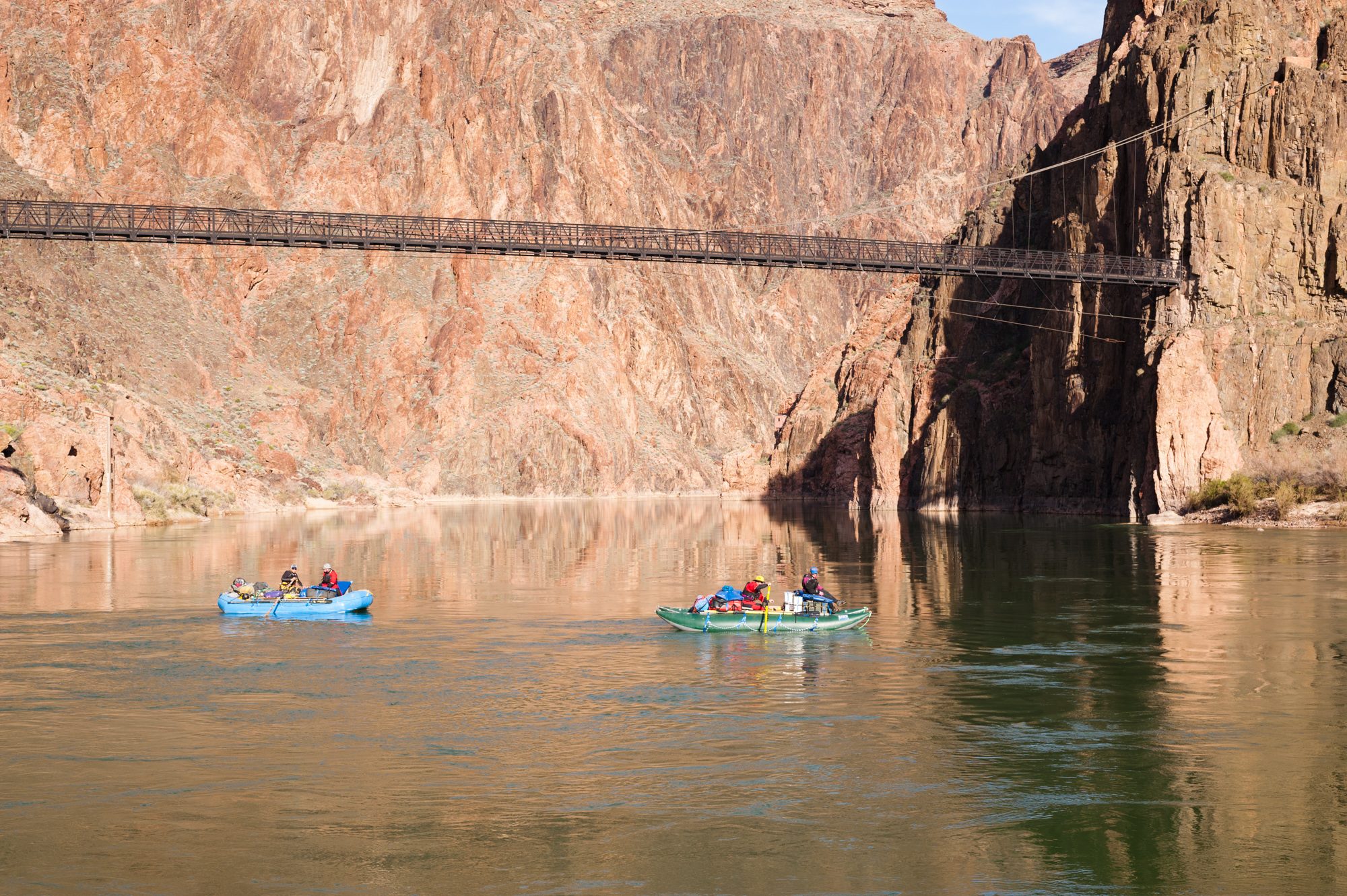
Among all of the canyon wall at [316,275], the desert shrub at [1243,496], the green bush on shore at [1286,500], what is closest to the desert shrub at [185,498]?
the canyon wall at [316,275]

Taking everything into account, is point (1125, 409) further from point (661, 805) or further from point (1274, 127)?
point (661, 805)

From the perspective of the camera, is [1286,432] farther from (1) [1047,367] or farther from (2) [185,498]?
(2) [185,498]

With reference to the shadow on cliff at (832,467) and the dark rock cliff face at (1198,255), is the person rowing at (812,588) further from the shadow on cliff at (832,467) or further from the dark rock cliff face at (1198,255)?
the shadow on cliff at (832,467)

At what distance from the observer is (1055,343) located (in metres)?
101

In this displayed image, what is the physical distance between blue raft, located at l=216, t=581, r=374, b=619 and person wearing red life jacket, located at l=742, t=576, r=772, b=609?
1033 centimetres

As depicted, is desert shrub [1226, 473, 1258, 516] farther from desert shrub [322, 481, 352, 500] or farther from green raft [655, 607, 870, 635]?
desert shrub [322, 481, 352, 500]

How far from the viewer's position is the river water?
1669 centimetres

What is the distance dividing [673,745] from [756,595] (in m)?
14.0

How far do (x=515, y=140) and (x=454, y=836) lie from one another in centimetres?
18827

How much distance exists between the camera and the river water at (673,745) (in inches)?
657

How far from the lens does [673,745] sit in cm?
2241

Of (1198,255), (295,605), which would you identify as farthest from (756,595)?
(1198,255)

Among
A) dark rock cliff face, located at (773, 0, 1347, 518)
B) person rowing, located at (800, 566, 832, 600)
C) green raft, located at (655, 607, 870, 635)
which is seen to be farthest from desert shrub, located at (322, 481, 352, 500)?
green raft, located at (655, 607, 870, 635)

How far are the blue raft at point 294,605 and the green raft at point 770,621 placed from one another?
922cm
